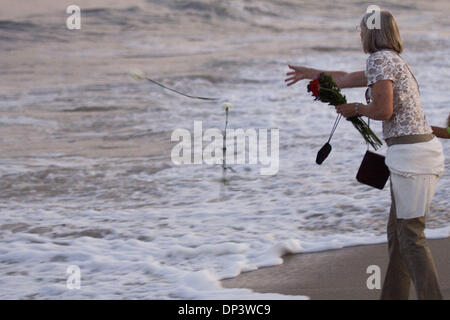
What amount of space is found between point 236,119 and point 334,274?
7.05m

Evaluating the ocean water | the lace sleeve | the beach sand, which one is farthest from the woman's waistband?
the ocean water

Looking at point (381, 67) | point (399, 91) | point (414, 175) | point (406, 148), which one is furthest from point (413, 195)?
point (381, 67)

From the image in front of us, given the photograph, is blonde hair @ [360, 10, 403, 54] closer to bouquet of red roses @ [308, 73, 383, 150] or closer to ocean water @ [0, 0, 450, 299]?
bouquet of red roses @ [308, 73, 383, 150]

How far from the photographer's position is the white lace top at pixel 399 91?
339 centimetres

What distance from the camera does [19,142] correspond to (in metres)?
10.4

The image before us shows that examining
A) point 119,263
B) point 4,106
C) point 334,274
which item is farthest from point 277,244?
point 4,106

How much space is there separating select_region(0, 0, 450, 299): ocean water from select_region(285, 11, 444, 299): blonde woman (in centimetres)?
111

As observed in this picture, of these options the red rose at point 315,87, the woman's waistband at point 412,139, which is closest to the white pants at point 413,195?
the woman's waistband at point 412,139

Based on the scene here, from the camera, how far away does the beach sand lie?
4375 mm

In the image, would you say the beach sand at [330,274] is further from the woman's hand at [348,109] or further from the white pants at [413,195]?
the woman's hand at [348,109]

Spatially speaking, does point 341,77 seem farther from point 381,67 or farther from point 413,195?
point 413,195

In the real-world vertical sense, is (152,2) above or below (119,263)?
above

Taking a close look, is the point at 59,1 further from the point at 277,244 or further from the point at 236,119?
the point at 277,244

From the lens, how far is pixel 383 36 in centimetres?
344
